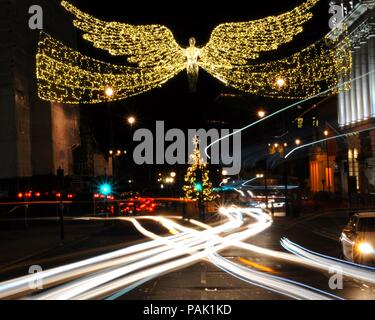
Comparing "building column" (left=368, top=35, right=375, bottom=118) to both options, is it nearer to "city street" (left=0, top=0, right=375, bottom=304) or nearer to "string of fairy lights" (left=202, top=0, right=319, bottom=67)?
"city street" (left=0, top=0, right=375, bottom=304)

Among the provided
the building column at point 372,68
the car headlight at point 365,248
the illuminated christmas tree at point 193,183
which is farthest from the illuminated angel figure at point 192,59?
the building column at point 372,68

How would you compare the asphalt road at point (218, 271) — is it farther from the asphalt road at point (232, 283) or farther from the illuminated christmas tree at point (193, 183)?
the illuminated christmas tree at point (193, 183)

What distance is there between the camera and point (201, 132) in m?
56.6

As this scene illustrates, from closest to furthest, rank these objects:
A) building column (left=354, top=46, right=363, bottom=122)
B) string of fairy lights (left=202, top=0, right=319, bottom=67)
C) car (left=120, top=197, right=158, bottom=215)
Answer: string of fairy lights (left=202, top=0, right=319, bottom=67) → car (left=120, top=197, right=158, bottom=215) → building column (left=354, top=46, right=363, bottom=122)

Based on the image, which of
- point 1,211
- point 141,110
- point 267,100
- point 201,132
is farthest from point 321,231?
point 267,100

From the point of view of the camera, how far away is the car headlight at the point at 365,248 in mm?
13756

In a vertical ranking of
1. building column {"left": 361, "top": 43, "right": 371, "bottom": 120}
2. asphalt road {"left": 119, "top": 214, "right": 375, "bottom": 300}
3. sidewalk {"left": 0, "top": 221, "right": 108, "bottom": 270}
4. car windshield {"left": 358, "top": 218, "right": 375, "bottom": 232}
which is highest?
building column {"left": 361, "top": 43, "right": 371, "bottom": 120}

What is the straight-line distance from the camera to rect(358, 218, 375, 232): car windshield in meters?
14.5

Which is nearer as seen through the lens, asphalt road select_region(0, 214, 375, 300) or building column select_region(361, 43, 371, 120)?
asphalt road select_region(0, 214, 375, 300)

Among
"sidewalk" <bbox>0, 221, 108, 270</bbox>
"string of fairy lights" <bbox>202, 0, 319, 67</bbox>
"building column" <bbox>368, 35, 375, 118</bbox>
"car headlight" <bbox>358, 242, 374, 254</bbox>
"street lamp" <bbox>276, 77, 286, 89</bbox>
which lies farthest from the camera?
"building column" <bbox>368, 35, 375, 118</bbox>

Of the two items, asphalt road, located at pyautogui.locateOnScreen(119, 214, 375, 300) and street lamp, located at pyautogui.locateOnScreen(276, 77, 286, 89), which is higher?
street lamp, located at pyautogui.locateOnScreen(276, 77, 286, 89)

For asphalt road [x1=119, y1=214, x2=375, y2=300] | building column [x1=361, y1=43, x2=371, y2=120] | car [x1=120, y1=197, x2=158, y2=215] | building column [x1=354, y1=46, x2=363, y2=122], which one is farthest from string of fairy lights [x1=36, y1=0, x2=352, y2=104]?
building column [x1=354, y1=46, x2=363, y2=122]
